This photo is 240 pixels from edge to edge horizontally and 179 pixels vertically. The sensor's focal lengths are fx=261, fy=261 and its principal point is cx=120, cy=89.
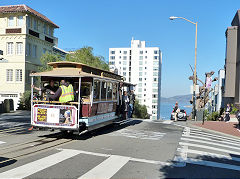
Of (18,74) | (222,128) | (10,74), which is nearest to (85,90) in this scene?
(222,128)

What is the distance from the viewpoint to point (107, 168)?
21.2ft

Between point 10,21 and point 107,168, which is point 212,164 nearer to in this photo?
point 107,168

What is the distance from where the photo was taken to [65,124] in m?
9.78

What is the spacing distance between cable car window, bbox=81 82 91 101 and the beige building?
20095 mm

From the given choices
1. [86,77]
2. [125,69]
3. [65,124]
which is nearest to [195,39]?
[86,77]

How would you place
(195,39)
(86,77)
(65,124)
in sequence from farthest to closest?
(195,39) < (86,77) < (65,124)

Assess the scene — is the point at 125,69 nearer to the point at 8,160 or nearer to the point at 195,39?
the point at 195,39

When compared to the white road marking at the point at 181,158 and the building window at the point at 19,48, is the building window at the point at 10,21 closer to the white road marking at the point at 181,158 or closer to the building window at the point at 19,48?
the building window at the point at 19,48

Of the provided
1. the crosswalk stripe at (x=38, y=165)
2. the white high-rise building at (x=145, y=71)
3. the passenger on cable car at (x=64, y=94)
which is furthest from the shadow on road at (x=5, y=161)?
the white high-rise building at (x=145, y=71)

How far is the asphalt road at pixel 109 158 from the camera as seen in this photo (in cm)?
611

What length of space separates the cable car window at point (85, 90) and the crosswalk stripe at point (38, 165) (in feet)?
9.63

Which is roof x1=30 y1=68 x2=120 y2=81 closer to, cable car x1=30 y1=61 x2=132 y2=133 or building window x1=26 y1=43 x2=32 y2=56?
cable car x1=30 y1=61 x2=132 y2=133

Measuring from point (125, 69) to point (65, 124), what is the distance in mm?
123847

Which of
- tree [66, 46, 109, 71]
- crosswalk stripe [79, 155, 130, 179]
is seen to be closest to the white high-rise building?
tree [66, 46, 109, 71]
